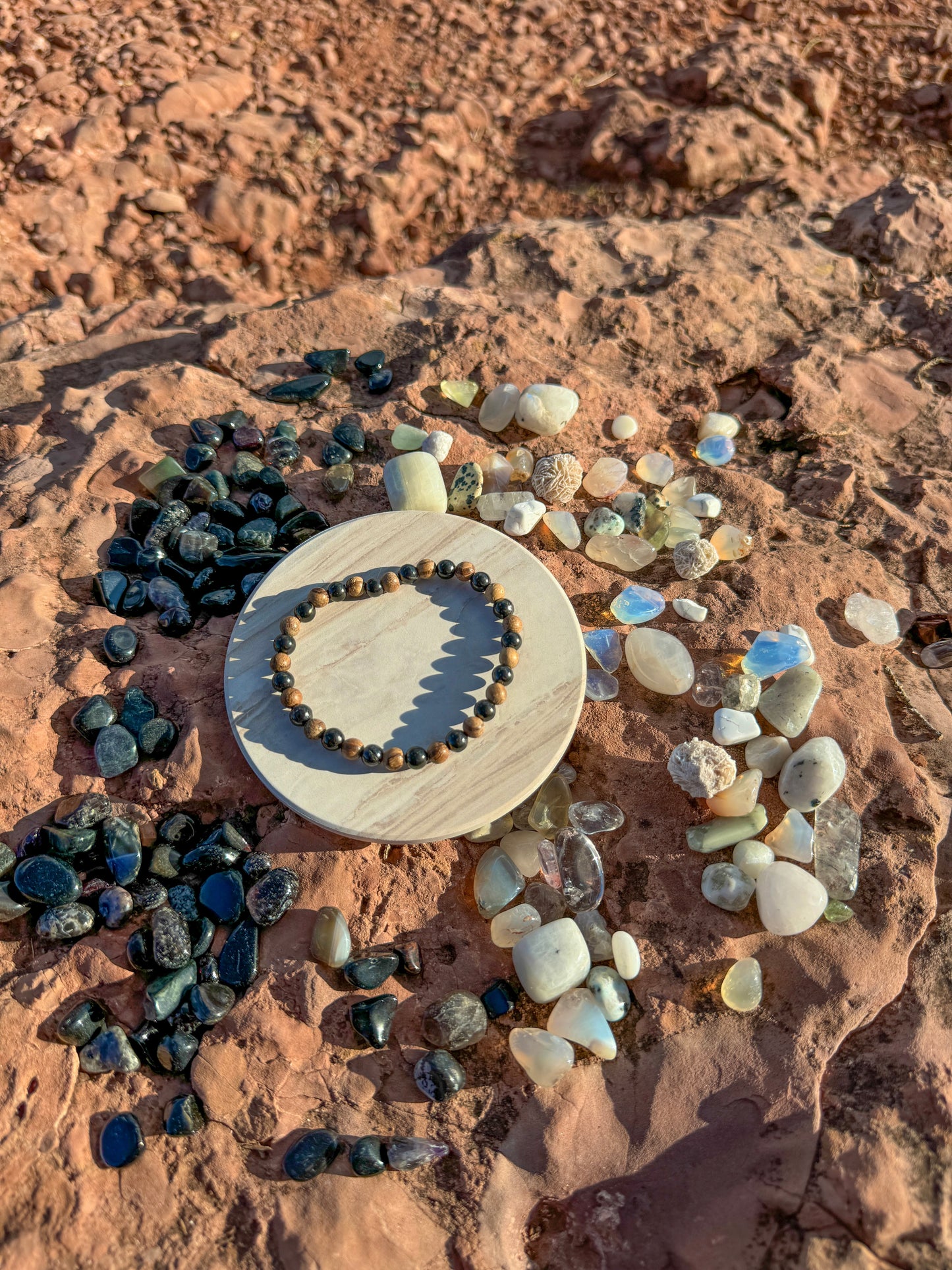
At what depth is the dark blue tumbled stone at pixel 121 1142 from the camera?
78.0 inches

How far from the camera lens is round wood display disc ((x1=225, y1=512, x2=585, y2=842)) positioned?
233 cm

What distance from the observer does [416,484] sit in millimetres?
2848

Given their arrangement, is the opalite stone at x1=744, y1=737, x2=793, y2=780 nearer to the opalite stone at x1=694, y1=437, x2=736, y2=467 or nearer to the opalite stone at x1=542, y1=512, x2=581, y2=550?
the opalite stone at x1=542, y1=512, x2=581, y2=550

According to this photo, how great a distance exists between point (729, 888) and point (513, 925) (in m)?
0.56

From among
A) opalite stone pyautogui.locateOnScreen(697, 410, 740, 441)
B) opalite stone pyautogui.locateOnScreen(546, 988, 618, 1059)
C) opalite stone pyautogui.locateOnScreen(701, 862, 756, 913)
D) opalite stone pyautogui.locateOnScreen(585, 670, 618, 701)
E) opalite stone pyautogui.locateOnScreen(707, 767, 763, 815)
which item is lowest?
opalite stone pyautogui.locateOnScreen(546, 988, 618, 1059)

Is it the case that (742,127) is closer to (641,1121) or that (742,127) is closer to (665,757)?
(665,757)

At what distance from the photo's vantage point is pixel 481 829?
94.6 inches

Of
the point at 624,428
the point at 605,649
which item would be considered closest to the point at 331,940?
the point at 605,649

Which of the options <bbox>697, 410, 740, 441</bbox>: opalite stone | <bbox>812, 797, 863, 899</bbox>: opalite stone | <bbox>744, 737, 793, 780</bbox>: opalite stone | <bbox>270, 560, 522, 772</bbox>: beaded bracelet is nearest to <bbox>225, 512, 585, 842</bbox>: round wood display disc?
<bbox>270, 560, 522, 772</bbox>: beaded bracelet

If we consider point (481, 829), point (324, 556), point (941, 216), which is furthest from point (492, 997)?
point (941, 216)

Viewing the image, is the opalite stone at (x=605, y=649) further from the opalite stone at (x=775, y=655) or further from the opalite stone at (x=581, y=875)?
the opalite stone at (x=581, y=875)

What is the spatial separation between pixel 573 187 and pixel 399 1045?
13.7 ft

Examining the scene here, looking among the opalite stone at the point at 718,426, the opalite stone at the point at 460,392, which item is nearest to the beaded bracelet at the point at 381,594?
the opalite stone at the point at 460,392

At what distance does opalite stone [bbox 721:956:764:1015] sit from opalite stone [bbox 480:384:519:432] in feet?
6.23
